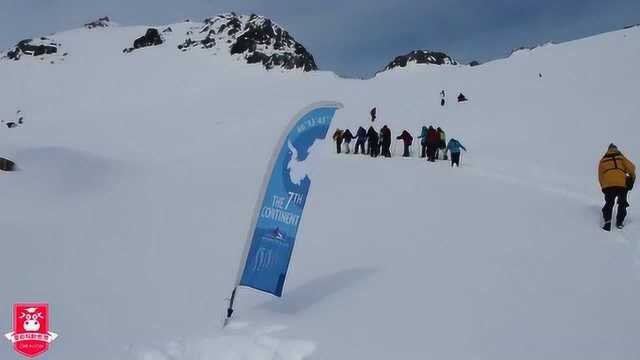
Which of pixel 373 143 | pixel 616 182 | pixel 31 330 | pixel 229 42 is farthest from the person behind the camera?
pixel 229 42

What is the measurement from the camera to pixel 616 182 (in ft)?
32.4

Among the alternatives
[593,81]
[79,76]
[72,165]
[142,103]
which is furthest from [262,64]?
[72,165]

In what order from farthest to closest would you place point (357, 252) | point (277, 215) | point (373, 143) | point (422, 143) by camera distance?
point (373, 143) < point (422, 143) < point (357, 252) < point (277, 215)

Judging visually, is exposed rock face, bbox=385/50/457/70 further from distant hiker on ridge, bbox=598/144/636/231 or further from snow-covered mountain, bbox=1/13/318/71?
distant hiker on ridge, bbox=598/144/636/231

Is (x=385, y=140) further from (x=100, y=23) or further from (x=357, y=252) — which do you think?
(x=100, y=23)

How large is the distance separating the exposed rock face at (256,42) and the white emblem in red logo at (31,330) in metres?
78.0

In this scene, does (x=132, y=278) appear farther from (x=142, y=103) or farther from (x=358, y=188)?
(x=142, y=103)

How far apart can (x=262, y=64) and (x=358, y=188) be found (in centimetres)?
7264

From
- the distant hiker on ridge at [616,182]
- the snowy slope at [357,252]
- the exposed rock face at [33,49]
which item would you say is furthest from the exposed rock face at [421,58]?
the distant hiker on ridge at [616,182]

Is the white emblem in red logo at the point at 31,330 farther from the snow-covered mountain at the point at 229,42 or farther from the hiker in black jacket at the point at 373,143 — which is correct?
the snow-covered mountain at the point at 229,42

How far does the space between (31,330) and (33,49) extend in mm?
119839

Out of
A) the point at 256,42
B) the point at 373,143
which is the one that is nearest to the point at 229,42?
the point at 256,42

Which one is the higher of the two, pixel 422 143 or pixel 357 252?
pixel 422 143

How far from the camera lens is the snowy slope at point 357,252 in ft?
19.8
